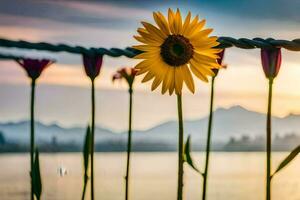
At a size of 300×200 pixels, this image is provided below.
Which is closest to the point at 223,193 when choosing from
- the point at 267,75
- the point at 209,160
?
the point at 209,160

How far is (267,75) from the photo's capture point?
88cm

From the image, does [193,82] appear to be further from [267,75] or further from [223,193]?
[223,193]

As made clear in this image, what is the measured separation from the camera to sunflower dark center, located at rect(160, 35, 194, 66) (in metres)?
0.92

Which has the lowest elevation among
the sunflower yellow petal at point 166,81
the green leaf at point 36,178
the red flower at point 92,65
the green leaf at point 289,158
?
the green leaf at point 36,178

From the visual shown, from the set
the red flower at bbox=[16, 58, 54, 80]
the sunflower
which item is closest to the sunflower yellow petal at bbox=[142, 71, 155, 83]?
the sunflower

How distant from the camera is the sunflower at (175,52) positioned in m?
0.91

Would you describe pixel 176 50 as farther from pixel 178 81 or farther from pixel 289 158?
pixel 289 158

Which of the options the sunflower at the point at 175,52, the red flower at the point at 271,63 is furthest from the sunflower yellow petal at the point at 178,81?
the red flower at the point at 271,63

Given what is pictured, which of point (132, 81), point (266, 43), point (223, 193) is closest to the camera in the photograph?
point (266, 43)

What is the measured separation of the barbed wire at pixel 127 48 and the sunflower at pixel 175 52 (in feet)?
0.07

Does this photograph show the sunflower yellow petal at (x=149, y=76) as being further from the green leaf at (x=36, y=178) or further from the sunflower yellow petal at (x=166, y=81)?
the green leaf at (x=36, y=178)

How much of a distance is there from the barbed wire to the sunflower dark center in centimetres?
4

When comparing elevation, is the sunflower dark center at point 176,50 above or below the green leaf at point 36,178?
above

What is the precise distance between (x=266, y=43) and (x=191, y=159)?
0.16 meters
